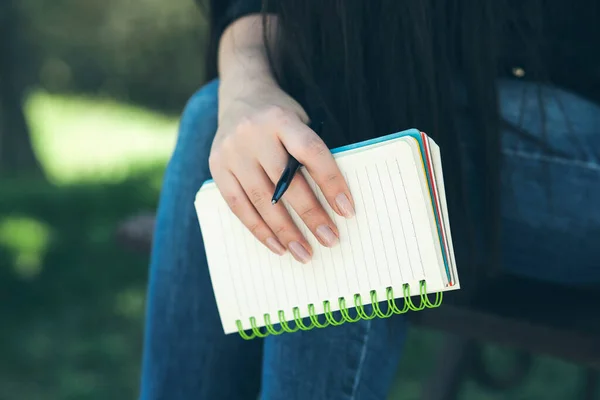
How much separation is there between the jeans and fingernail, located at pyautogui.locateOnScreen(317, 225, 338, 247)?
11cm

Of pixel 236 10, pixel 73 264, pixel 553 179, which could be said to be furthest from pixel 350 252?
pixel 73 264

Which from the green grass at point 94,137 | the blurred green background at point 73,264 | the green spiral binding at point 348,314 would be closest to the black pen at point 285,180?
the green spiral binding at point 348,314

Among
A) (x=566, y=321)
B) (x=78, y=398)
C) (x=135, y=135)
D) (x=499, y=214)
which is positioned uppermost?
(x=499, y=214)

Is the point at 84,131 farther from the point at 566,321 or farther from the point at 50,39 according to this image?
the point at 566,321

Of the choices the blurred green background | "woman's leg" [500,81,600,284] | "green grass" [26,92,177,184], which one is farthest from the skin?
"green grass" [26,92,177,184]

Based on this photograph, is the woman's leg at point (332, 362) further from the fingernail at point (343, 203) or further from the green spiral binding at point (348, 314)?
the fingernail at point (343, 203)

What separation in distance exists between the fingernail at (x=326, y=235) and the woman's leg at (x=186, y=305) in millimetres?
212

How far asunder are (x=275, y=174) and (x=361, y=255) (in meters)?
0.11

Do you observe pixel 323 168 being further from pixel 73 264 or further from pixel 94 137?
pixel 94 137

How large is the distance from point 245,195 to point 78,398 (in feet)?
4.10

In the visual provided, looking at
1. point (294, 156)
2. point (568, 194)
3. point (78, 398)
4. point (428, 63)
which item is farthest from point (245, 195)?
point (78, 398)

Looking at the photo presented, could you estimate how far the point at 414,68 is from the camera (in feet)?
2.49

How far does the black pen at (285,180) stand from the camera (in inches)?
27.0

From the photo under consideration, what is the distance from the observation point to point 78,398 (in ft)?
5.87
